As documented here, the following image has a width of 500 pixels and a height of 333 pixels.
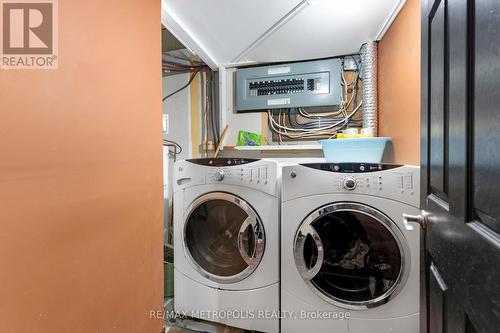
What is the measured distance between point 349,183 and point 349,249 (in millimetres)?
359

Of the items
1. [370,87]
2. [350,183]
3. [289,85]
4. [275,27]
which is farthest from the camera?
[289,85]

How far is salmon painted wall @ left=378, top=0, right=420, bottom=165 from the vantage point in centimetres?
124

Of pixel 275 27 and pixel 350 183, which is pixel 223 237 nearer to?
pixel 350 183

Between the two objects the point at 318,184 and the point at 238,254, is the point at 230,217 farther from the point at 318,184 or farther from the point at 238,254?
the point at 318,184

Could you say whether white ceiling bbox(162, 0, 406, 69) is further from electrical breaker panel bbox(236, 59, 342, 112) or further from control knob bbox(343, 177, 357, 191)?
control knob bbox(343, 177, 357, 191)

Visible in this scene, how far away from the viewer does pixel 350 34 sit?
1.69 metres

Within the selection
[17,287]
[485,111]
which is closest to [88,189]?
[17,287]

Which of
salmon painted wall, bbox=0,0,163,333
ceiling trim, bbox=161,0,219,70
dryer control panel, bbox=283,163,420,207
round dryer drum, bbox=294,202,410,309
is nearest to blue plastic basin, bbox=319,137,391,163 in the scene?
dryer control panel, bbox=283,163,420,207

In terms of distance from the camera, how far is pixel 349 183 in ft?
3.89

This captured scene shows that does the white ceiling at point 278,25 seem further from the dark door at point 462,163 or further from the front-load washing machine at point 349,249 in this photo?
the front-load washing machine at point 349,249

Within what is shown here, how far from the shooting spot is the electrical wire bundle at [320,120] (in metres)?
1.99

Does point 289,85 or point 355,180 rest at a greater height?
point 289,85

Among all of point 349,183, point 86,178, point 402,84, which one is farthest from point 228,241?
point 402,84

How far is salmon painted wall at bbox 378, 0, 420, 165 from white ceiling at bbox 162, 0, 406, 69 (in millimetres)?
127
